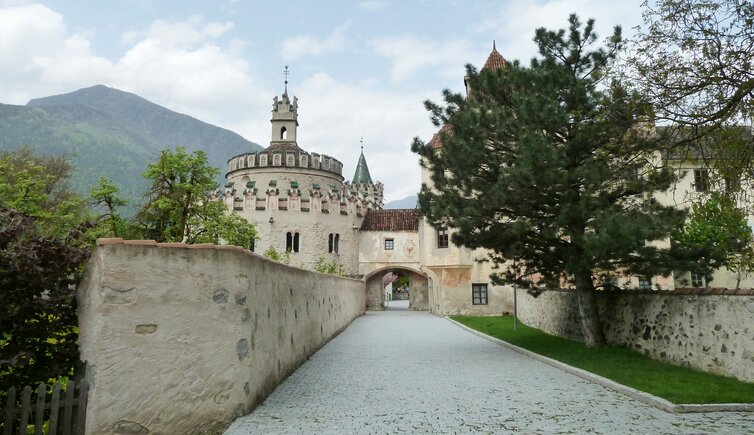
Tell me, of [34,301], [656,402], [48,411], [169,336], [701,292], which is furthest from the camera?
[701,292]

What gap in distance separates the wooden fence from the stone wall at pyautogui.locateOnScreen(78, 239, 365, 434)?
15cm

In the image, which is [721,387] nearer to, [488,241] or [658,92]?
[658,92]

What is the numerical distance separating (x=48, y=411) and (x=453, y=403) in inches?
203

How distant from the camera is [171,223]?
2444 centimetres

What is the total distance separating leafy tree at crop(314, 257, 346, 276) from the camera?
34219 millimetres

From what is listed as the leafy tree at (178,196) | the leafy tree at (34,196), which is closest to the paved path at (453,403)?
the leafy tree at (34,196)

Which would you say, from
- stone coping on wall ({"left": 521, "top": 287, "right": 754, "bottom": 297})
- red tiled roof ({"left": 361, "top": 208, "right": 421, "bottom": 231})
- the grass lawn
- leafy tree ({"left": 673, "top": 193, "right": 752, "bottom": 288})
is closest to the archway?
red tiled roof ({"left": 361, "top": 208, "right": 421, "bottom": 231})

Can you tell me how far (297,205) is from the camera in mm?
38250

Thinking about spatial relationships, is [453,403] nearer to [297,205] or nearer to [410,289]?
[297,205]

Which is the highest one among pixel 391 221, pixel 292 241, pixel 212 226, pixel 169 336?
pixel 391 221

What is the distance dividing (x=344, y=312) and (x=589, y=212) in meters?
14.0

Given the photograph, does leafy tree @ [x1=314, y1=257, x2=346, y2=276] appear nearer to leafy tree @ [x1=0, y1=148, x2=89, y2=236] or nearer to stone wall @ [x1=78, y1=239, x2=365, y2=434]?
leafy tree @ [x1=0, y1=148, x2=89, y2=236]

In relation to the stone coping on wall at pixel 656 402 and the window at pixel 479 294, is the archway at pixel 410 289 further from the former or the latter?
the stone coping on wall at pixel 656 402

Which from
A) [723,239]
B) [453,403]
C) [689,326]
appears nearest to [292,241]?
[723,239]
